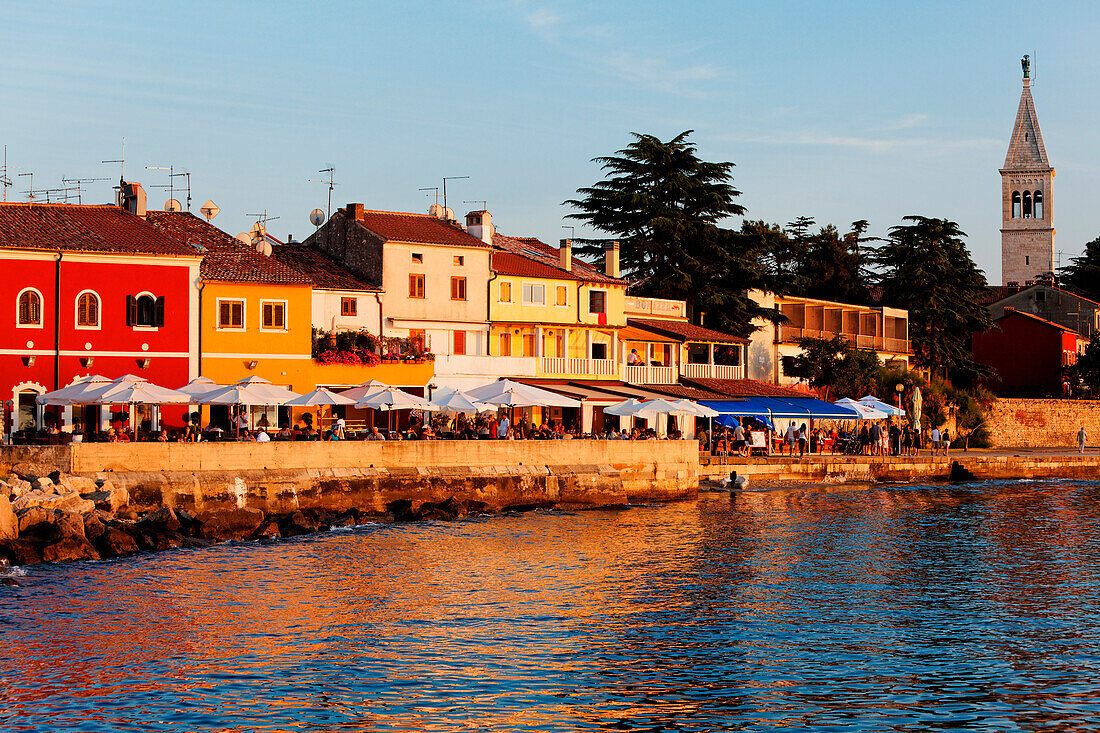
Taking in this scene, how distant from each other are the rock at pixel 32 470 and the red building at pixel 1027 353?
67.7m

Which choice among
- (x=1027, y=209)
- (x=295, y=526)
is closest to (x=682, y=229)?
(x=295, y=526)

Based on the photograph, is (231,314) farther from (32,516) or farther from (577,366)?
(32,516)

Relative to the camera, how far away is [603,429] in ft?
189

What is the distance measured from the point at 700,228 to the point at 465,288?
55.9ft

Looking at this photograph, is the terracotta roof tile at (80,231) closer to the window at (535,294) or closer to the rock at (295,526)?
the rock at (295,526)

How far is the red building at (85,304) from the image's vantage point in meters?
43.4

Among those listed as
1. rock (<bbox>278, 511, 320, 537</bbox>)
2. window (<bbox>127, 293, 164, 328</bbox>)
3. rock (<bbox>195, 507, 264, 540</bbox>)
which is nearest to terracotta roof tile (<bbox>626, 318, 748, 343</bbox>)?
window (<bbox>127, 293, 164, 328</bbox>)

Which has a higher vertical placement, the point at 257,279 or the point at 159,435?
the point at 257,279

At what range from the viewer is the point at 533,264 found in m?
60.8

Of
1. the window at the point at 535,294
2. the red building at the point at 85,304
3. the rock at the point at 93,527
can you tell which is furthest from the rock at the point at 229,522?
the window at the point at 535,294

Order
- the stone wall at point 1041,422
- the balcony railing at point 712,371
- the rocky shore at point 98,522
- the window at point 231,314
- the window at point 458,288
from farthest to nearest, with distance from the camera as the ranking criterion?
1. the stone wall at point 1041,422
2. the balcony railing at point 712,371
3. the window at point 458,288
4. the window at point 231,314
5. the rocky shore at point 98,522

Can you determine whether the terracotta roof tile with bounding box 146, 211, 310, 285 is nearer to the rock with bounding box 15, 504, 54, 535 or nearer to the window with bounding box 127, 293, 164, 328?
the window with bounding box 127, 293, 164, 328

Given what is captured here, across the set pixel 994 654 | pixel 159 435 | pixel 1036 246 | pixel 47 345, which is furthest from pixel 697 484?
pixel 1036 246

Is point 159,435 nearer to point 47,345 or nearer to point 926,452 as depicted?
point 47,345
